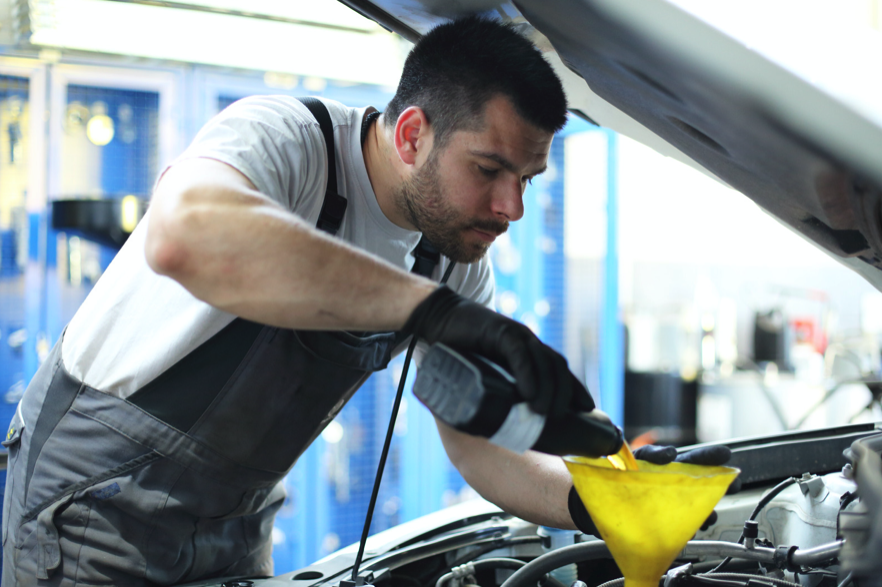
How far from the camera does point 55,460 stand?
3.92 feet

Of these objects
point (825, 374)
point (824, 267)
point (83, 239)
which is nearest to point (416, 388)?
point (83, 239)

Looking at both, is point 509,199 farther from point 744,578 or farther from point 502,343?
point 744,578

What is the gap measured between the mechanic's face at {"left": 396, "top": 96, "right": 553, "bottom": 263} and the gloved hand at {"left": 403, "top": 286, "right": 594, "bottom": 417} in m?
0.39

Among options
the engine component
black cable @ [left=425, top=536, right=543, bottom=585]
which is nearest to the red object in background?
black cable @ [left=425, top=536, right=543, bottom=585]

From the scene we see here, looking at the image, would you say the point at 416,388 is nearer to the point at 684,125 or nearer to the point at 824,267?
the point at 684,125

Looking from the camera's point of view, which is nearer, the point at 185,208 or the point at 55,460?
the point at 185,208

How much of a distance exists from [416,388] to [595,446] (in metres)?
0.23

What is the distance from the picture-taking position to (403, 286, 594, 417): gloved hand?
2.32ft

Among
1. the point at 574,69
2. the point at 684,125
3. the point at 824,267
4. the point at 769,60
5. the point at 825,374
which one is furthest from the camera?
the point at 824,267

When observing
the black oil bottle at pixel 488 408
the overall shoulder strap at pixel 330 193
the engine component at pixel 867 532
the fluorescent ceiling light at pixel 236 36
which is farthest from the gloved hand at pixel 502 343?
the fluorescent ceiling light at pixel 236 36

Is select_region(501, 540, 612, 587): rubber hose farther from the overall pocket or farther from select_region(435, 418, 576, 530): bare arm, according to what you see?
the overall pocket

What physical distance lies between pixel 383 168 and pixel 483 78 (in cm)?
26

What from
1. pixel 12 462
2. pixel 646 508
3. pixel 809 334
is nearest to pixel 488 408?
pixel 646 508

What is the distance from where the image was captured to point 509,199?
1126 mm
